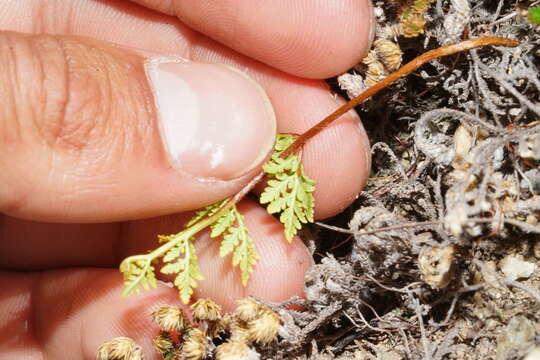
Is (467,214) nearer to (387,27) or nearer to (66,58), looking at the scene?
(387,27)

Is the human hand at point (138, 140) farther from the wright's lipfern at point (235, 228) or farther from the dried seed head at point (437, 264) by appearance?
the dried seed head at point (437, 264)

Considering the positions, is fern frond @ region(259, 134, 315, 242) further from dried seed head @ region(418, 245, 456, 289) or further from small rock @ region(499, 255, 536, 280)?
small rock @ region(499, 255, 536, 280)

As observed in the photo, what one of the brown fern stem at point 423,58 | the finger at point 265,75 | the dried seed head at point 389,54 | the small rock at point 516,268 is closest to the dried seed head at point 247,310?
the finger at point 265,75

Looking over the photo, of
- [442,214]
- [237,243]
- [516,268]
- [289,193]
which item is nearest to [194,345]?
[237,243]

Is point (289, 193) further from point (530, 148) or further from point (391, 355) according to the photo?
point (530, 148)

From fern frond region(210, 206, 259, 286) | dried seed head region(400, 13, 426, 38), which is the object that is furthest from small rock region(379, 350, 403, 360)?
dried seed head region(400, 13, 426, 38)
